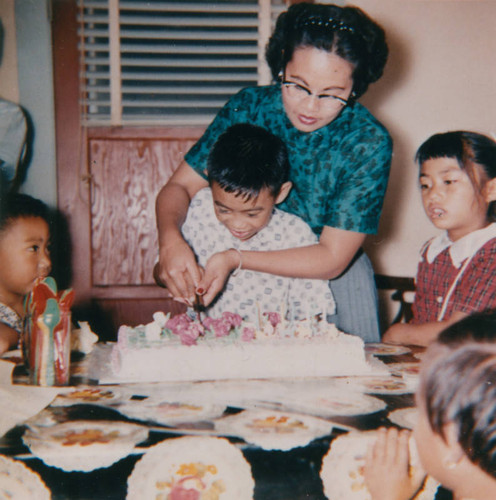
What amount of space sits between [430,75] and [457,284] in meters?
1.45

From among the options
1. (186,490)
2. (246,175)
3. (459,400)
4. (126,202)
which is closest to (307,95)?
(246,175)

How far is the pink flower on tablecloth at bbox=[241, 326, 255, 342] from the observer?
4.19 ft

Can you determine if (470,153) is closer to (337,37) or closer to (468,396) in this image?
(337,37)

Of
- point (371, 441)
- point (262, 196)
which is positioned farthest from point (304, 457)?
point (262, 196)

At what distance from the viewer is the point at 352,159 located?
1627mm

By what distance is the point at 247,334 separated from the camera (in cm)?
129

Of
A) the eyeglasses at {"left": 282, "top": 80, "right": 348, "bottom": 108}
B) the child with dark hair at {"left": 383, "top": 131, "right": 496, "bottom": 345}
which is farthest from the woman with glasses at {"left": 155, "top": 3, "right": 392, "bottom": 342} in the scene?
the child with dark hair at {"left": 383, "top": 131, "right": 496, "bottom": 345}

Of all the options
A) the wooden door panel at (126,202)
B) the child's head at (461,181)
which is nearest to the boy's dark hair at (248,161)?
the child's head at (461,181)

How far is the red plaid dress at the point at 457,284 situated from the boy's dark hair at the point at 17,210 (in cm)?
146

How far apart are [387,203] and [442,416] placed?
2.26 m

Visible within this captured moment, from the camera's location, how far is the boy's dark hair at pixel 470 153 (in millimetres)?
1888

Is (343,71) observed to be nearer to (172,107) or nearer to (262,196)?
(262,196)

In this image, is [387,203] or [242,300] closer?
[242,300]

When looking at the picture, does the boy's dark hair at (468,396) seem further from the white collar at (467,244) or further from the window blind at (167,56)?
the window blind at (167,56)
